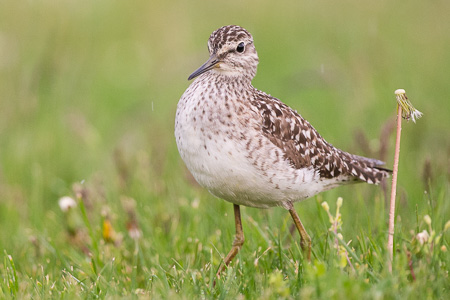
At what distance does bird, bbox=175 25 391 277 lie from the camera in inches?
217

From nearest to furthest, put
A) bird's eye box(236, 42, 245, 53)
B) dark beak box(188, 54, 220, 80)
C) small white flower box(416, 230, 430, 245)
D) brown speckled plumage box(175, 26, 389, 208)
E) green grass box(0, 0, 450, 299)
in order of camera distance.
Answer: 1. small white flower box(416, 230, 430, 245)
2. green grass box(0, 0, 450, 299)
3. brown speckled plumage box(175, 26, 389, 208)
4. dark beak box(188, 54, 220, 80)
5. bird's eye box(236, 42, 245, 53)

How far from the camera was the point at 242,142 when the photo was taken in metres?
5.54

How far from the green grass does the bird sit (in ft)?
1.02

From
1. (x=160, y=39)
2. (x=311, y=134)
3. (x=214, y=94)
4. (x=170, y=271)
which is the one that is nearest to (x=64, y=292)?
(x=170, y=271)

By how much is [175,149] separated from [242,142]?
4201 mm

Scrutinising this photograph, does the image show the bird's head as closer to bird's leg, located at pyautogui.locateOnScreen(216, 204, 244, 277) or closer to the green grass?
bird's leg, located at pyautogui.locateOnScreen(216, 204, 244, 277)

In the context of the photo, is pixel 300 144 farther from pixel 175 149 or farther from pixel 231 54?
pixel 175 149

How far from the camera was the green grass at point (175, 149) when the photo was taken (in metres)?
5.13

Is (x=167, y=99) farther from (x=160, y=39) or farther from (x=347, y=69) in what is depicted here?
(x=347, y=69)

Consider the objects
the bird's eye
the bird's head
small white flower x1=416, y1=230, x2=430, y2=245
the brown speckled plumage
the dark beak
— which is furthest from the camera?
the bird's eye

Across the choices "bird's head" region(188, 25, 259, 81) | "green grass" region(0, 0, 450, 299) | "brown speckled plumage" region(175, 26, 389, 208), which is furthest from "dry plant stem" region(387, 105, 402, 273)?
"bird's head" region(188, 25, 259, 81)

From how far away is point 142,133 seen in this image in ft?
33.1

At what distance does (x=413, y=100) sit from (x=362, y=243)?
16.7ft

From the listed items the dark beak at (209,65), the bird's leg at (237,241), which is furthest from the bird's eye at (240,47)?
the bird's leg at (237,241)
